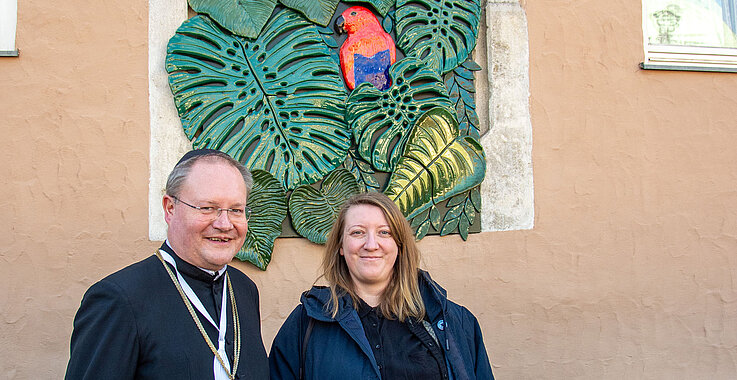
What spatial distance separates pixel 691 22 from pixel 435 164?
2.13 meters

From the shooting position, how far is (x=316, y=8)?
3.41 metres

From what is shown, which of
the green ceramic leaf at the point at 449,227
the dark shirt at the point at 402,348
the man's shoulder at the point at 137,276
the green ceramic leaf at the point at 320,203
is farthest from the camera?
the green ceramic leaf at the point at 449,227

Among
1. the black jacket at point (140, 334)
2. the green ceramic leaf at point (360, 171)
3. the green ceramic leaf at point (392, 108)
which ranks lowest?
the black jacket at point (140, 334)

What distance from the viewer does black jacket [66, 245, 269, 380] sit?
1577 mm

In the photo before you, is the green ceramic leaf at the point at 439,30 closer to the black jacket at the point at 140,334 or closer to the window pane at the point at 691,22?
the window pane at the point at 691,22

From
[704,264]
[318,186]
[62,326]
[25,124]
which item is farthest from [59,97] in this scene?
[704,264]

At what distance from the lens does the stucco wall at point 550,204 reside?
10.2 ft

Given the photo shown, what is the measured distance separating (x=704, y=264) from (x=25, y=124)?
13.4 feet

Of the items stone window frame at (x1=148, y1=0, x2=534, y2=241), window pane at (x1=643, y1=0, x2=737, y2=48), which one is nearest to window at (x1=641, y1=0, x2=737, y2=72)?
window pane at (x1=643, y1=0, x2=737, y2=48)

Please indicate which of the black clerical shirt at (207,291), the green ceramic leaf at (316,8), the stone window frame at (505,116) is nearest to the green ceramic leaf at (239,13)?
the green ceramic leaf at (316,8)

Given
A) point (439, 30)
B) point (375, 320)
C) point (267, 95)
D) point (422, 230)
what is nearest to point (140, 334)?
point (375, 320)

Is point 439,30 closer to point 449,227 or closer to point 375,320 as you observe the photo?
point 449,227

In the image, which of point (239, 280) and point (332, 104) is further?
point (332, 104)

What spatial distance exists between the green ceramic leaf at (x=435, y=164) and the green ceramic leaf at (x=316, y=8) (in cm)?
79
